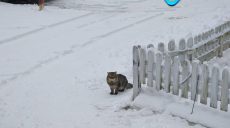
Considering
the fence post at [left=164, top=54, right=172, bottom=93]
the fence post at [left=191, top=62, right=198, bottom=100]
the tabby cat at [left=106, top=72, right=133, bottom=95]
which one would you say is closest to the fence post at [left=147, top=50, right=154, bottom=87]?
the fence post at [left=164, top=54, right=172, bottom=93]

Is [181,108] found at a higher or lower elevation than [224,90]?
lower

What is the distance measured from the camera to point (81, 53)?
11367 millimetres

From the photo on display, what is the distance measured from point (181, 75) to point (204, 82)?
2.01 feet

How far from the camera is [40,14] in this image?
16.7 meters

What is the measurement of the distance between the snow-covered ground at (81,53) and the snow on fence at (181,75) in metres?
0.38

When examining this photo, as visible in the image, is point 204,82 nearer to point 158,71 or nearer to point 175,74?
point 175,74

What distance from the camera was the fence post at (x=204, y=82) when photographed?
6.27 meters

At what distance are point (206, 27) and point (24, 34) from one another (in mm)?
6647

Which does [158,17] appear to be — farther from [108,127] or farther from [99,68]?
[108,127]

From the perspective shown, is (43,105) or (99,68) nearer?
(43,105)

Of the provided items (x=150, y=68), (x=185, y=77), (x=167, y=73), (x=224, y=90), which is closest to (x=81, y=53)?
(x=150, y=68)

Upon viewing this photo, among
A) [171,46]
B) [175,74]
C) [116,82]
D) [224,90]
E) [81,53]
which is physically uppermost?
[171,46]

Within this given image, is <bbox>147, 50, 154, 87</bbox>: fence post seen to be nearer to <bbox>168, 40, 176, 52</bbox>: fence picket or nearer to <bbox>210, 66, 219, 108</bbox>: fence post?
<bbox>168, 40, 176, 52</bbox>: fence picket

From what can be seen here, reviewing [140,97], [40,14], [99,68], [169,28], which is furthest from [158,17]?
[140,97]
